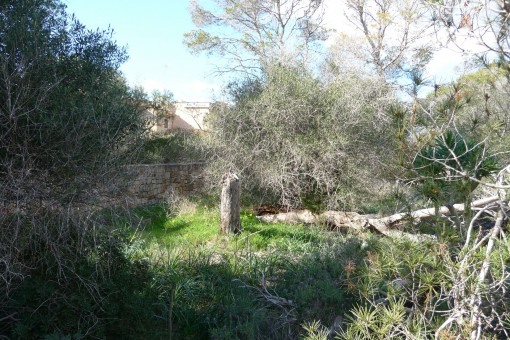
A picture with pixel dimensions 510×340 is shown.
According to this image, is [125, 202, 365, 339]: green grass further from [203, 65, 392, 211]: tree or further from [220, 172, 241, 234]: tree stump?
[203, 65, 392, 211]: tree

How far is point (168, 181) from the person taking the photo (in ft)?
40.1

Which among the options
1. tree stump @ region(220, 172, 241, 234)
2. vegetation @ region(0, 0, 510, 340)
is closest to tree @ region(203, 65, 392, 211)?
tree stump @ region(220, 172, 241, 234)

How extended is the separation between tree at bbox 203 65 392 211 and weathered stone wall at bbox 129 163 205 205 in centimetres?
211

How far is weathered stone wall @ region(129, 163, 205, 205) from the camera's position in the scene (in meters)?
11.1

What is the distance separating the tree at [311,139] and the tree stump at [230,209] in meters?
1.61

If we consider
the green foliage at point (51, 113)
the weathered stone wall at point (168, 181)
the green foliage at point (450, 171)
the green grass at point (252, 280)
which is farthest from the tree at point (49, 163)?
the weathered stone wall at point (168, 181)

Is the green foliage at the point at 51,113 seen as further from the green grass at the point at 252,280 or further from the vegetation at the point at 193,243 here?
the green grass at the point at 252,280

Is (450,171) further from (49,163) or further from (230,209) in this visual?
(230,209)

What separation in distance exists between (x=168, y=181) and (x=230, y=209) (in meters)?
4.88

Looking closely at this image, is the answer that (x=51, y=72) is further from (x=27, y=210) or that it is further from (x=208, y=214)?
(x=208, y=214)

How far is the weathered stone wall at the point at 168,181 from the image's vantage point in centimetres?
1106

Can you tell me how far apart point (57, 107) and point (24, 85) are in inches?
13.3

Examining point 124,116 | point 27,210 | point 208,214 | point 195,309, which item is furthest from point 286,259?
point 208,214

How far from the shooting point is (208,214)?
31.9 feet
